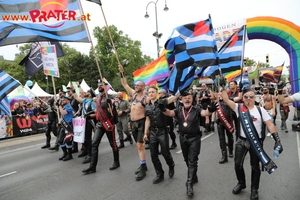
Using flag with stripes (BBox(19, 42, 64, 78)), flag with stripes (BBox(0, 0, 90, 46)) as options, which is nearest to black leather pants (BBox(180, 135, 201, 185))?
flag with stripes (BBox(0, 0, 90, 46))

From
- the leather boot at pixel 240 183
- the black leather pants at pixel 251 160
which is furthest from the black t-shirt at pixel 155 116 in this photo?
the leather boot at pixel 240 183

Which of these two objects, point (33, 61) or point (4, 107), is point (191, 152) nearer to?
point (4, 107)

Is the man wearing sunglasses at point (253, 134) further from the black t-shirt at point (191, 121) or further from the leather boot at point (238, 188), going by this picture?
the black t-shirt at point (191, 121)

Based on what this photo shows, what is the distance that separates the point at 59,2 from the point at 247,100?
439 cm

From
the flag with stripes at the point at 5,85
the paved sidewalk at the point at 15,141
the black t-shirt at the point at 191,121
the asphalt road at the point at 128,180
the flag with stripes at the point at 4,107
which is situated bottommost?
the asphalt road at the point at 128,180

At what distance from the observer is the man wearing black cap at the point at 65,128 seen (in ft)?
21.1

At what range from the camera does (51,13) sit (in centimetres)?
502

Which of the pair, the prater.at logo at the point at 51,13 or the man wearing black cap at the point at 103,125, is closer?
the prater.at logo at the point at 51,13

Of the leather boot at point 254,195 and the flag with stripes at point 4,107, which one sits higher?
the flag with stripes at point 4,107

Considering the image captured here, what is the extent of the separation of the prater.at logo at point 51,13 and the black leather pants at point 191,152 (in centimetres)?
370

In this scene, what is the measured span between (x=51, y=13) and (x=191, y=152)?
4102 mm

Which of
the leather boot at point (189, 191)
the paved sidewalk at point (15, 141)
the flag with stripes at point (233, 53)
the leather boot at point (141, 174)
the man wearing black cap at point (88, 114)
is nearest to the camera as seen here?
the leather boot at point (189, 191)

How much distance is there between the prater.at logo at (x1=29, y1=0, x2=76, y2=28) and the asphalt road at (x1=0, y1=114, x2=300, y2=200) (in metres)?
3.35

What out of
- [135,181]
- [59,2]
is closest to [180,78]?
[135,181]
